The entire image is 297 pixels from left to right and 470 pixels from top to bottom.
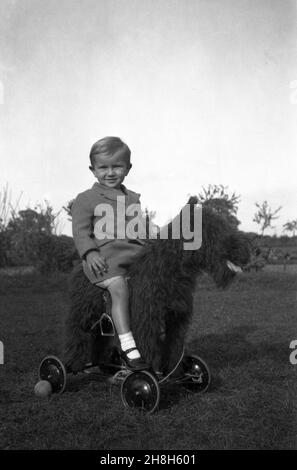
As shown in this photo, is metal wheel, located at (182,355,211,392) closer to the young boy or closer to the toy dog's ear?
the young boy

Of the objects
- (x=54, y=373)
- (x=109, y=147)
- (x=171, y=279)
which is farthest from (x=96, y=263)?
(x=54, y=373)

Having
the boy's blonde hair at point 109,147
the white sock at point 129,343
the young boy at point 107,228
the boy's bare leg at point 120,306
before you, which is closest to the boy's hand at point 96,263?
the young boy at point 107,228

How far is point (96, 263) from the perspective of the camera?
3.55 meters

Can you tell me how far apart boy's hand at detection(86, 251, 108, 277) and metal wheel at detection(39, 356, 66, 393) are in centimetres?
79

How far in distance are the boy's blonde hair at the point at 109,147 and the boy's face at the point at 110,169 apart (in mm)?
25

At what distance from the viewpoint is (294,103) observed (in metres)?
4.41

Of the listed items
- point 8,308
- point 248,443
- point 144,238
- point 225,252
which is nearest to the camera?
point 248,443

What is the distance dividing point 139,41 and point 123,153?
1.35 m

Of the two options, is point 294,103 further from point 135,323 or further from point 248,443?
point 248,443

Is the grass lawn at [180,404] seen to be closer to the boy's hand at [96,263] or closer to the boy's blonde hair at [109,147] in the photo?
the boy's hand at [96,263]

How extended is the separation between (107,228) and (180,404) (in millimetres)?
1294

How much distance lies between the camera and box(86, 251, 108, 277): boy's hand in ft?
11.7
